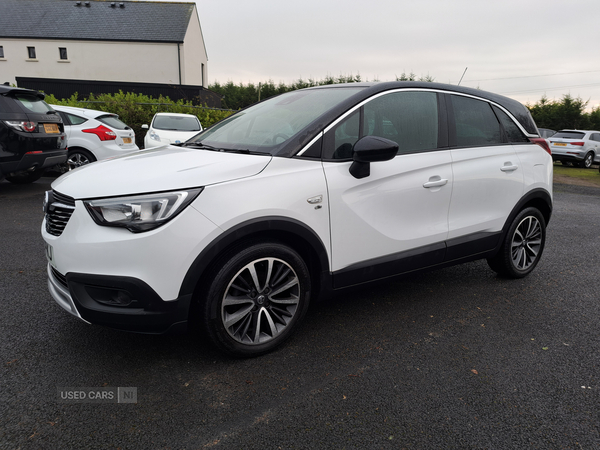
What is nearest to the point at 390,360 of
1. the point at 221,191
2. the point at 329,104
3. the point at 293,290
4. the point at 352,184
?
the point at 293,290

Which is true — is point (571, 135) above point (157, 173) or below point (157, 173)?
below

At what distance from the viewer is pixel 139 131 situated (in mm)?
17000

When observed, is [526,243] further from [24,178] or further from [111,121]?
[24,178]

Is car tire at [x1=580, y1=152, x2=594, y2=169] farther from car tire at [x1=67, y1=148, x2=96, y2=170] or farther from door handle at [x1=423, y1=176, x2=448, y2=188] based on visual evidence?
car tire at [x1=67, y1=148, x2=96, y2=170]

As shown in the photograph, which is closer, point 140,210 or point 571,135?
point 140,210

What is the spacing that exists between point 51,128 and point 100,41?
32.2 m

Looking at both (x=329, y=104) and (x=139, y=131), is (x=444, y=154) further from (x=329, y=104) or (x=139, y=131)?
(x=139, y=131)

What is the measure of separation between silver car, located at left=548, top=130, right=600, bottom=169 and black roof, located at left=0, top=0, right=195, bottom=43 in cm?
2792

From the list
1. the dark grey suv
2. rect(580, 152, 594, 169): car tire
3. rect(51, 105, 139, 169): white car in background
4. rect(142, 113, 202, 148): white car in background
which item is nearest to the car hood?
the dark grey suv

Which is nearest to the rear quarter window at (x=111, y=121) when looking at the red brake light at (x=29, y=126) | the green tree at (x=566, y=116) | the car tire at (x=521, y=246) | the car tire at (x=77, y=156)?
the car tire at (x=77, y=156)

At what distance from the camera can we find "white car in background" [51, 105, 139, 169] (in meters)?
9.21

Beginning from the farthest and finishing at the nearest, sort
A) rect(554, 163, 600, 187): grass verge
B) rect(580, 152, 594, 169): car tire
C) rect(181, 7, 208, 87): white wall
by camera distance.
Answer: rect(181, 7, 208, 87): white wall → rect(580, 152, 594, 169): car tire → rect(554, 163, 600, 187): grass verge

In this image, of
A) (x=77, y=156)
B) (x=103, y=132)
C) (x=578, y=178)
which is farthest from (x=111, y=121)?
(x=578, y=178)

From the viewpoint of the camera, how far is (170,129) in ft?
38.9
